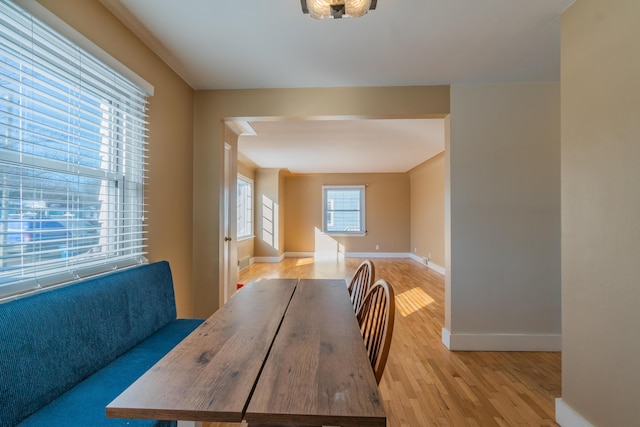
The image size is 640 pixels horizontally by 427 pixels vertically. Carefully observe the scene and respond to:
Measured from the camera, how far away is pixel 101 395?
1135 mm

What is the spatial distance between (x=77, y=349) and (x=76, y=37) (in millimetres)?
1439

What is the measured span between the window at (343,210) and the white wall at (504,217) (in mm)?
5604

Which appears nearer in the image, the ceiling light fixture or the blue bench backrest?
the blue bench backrest

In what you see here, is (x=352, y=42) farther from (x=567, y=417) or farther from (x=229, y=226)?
(x=567, y=417)

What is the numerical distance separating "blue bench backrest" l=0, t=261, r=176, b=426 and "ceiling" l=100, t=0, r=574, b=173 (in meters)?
1.52

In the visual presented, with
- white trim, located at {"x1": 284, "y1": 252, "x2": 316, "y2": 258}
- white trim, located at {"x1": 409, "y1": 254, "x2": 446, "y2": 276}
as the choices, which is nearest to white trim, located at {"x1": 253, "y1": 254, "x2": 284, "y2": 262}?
white trim, located at {"x1": 284, "y1": 252, "x2": 316, "y2": 258}

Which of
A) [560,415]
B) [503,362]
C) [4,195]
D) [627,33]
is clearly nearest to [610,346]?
[560,415]

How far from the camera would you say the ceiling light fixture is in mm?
1431

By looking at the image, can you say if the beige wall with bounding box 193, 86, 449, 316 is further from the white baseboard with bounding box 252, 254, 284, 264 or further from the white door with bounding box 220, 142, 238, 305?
the white baseboard with bounding box 252, 254, 284, 264

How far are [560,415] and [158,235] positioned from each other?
2.80 metres

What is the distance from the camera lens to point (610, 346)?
4.52 ft

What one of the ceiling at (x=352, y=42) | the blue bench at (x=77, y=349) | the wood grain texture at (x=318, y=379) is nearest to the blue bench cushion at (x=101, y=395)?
the blue bench at (x=77, y=349)

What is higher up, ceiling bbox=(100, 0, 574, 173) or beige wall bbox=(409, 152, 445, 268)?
ceiling bbox=(100, 0, 574, 173)

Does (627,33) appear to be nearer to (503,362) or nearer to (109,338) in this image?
(503,362)
